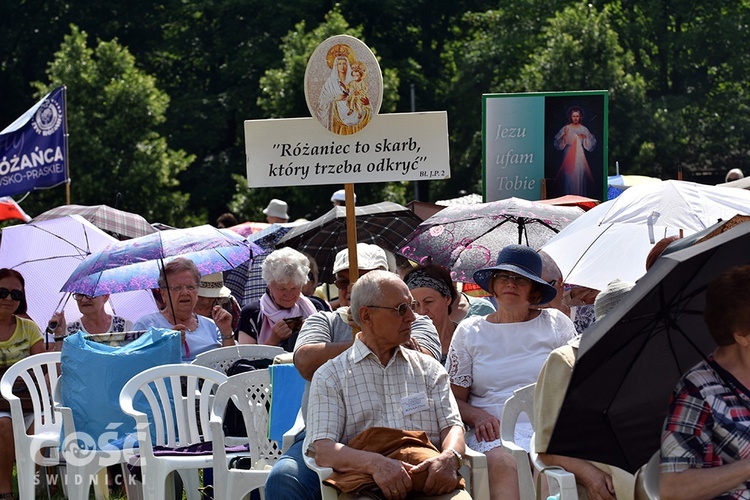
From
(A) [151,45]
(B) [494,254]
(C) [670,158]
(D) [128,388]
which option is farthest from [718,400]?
(A) [151,45]

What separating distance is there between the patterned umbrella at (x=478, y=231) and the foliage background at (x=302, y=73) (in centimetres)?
1578

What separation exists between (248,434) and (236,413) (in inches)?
23.4

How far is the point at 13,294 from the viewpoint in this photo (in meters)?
8.42

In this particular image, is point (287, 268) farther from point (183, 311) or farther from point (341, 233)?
point (341, 233)

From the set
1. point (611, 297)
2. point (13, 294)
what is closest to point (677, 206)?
point (611, 297)

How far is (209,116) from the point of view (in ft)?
119

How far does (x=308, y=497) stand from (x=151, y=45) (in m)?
34.6

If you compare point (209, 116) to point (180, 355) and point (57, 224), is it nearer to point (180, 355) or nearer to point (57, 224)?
point (57, 224)

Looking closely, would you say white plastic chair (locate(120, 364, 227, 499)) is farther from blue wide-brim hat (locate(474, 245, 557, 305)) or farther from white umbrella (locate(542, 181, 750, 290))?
white umbrella (locate(542, 181, 750, 290))

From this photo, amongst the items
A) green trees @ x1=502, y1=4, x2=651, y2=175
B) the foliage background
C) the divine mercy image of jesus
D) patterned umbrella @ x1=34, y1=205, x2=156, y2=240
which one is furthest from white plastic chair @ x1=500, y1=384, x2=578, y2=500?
green trees @ x1=502, y1=4, x2=651, y2=175

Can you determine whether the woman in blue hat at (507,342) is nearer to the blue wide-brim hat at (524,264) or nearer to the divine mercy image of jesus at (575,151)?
the blue wide-brim hat at (524,264)

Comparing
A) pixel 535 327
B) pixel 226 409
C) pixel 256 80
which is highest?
pixel 256 80

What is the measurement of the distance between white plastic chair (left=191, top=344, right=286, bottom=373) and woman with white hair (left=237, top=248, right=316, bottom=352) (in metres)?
0.27

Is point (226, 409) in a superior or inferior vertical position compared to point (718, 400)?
inferior
